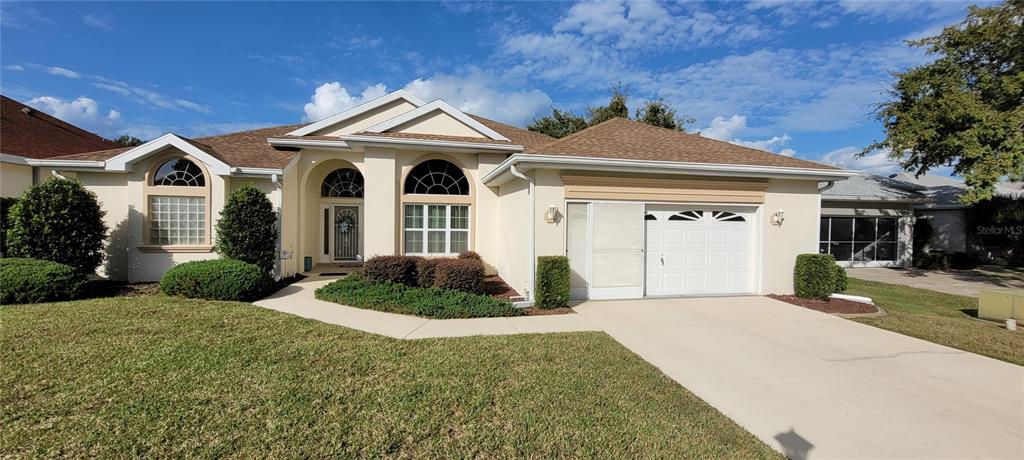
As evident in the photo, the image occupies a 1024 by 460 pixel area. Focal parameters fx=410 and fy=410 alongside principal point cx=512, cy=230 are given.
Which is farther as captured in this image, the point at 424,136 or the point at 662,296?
the point at 424,136

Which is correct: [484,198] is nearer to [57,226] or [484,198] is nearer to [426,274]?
[426,274]

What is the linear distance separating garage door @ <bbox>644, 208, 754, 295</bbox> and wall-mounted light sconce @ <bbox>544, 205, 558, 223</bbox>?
2.29 meters

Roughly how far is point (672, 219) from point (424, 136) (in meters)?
7.27

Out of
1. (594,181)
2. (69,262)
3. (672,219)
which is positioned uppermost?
(594,181)

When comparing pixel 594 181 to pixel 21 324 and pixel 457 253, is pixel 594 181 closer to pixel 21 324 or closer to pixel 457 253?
pixel 457 253

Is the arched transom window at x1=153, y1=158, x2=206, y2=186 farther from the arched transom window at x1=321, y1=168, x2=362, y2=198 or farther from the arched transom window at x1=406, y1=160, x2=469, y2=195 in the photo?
the arched transom window at x1=406, y1=160, x2=469, y2=195

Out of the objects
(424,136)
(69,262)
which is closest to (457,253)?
(424,136)

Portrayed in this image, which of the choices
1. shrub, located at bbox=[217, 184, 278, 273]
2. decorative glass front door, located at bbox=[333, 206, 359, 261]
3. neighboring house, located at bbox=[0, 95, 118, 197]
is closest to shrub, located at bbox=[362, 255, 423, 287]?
shrub, located at bbox=[217, 184, 278, 273]

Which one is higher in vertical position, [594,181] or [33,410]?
[594,181]

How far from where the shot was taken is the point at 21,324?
6.56 meters

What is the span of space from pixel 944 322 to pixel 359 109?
1552cm

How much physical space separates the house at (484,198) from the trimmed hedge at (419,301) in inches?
50.3

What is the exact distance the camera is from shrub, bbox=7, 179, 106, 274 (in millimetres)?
9391

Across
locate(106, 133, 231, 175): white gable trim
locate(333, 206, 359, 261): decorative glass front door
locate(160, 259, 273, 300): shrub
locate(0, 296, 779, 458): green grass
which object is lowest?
locate(0, 296, 779, 458): green grass
